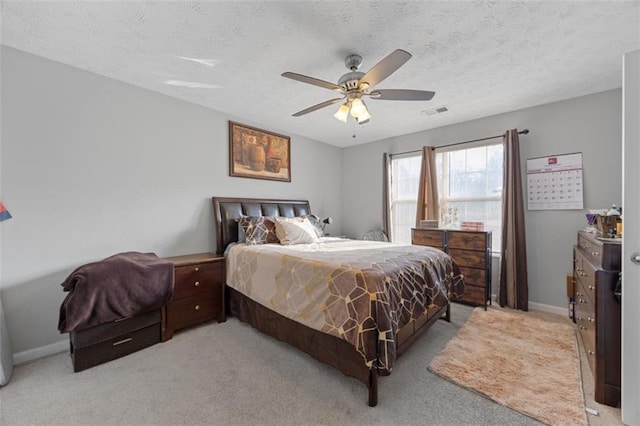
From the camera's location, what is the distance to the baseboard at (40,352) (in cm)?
206

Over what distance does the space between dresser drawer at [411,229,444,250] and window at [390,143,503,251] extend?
1.73ft

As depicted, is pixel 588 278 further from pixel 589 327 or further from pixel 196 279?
pixel 196 279

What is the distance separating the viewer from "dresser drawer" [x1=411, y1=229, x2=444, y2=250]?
3.48 meters

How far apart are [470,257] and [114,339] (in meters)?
3.84

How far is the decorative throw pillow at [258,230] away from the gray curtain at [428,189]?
228 centimetres

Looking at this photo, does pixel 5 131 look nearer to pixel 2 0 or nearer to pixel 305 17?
pixel 2 0

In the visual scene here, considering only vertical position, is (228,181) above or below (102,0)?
below

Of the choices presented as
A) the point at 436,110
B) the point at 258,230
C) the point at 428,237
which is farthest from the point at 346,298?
the point at 436,110

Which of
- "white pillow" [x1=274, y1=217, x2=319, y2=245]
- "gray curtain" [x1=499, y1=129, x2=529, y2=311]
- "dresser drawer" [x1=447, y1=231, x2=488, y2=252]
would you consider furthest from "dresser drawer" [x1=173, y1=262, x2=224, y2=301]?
"gray curtain" [x1=499, y1=129, x2=529, y2=311]

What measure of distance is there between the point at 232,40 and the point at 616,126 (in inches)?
157

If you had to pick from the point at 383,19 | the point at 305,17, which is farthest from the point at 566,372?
the point at 305,17

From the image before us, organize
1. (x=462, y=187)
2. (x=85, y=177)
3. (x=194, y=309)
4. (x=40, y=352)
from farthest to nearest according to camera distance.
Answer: (x=462, y=187) < (x=194, y=309) < (x=85, y=177) < (x=40, y=352)

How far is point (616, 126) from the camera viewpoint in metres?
2.76

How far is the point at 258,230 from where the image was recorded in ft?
10.2
